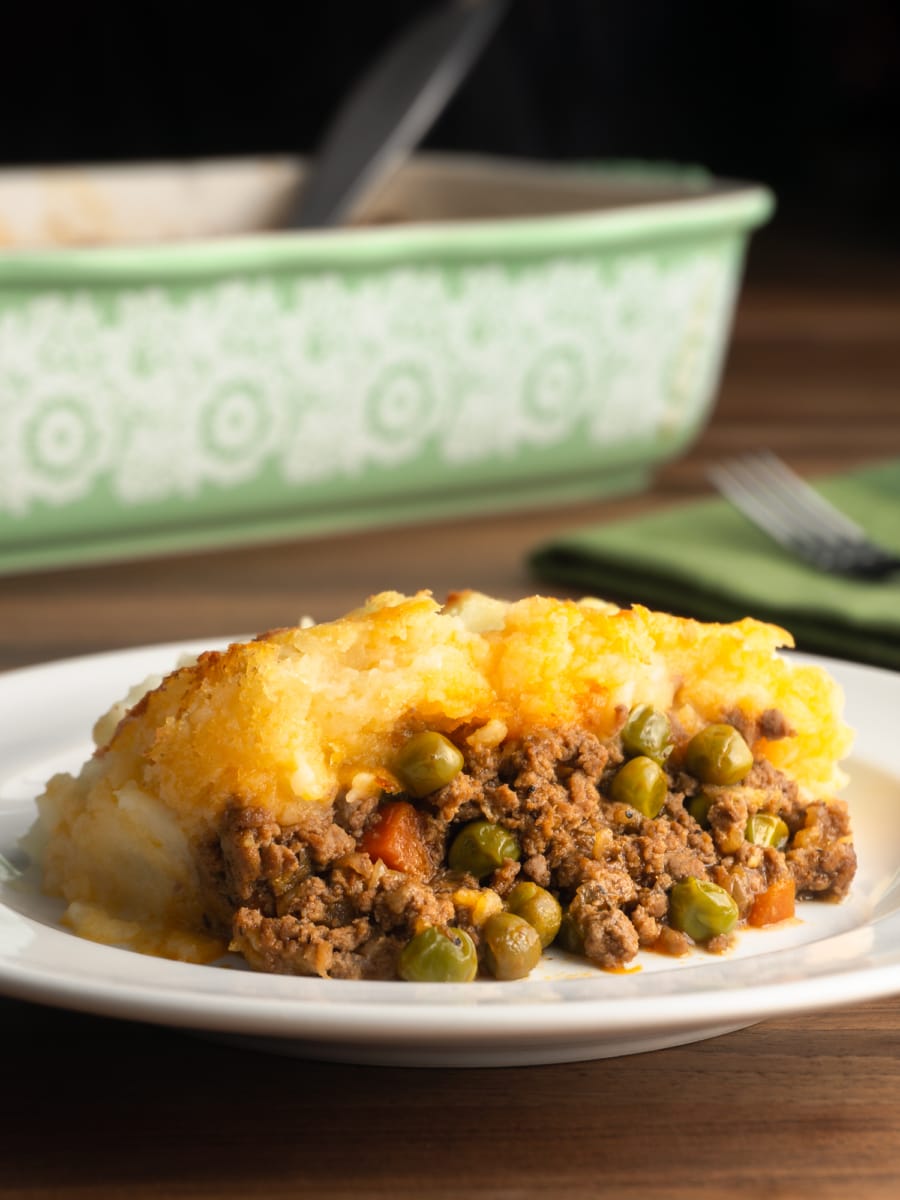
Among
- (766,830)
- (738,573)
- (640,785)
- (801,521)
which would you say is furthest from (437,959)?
(801,521)

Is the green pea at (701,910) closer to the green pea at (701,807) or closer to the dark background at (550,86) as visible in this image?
the green pea at (701,807)

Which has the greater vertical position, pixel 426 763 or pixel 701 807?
pixel 426 763

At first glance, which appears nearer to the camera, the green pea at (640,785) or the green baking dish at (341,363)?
the green pea at (640,785)

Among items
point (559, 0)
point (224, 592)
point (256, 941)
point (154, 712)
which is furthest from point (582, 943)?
point (559, 0)

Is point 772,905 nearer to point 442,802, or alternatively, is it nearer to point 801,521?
point 442,802

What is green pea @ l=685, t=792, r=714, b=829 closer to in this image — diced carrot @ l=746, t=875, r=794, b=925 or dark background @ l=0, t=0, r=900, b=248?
diced carrot @ l=746, t=875, r=794, b=925

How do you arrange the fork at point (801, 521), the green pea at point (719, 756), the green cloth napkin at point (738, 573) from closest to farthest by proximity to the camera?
the green pea at point (719, 756) < the green cloth napkin at point (738, 573) < the fork at point (801, 521)

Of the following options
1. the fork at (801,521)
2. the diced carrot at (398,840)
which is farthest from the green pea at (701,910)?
the fork at (801,521)
